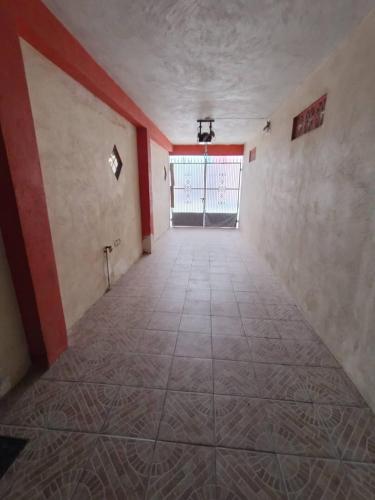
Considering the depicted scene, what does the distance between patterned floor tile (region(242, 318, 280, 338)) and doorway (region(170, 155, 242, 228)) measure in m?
5.38

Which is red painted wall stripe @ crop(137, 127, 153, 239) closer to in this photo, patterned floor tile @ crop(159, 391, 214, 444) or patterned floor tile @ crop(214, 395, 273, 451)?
patterned floor tile @ crop(159, 391, 214, 444)

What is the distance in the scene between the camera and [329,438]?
122cm

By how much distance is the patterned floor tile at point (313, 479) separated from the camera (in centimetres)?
100

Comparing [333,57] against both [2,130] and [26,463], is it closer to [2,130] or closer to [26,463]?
[2,130]

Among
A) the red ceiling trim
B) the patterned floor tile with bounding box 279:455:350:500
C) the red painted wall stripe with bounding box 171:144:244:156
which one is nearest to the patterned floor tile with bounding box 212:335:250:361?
the patterned floor tile with bounding box 279:455:350:500

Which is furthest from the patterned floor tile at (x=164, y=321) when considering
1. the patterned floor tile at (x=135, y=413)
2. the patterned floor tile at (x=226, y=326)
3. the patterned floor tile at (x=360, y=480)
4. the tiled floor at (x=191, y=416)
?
the patterned floor tile at (x=360, y=480)

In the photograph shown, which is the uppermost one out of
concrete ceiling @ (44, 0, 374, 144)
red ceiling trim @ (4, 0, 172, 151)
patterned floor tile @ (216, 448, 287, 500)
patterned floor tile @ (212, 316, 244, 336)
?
concrete ceiling @ (44, 0, 374, 144)

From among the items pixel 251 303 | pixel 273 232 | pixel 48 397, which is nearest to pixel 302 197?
pixel 273 232

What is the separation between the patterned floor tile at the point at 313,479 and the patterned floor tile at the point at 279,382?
13.7 inches

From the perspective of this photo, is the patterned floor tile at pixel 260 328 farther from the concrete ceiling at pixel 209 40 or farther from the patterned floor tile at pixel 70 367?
the concrete ceiling at pixel 209 40

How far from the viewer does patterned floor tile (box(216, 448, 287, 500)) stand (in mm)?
1003

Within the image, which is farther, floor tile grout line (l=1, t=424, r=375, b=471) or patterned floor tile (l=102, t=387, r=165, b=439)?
patterned floor tile (l=102, t=387, r=165, b=439)

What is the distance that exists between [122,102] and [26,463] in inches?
130

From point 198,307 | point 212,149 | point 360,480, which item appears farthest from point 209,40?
point 212,149
